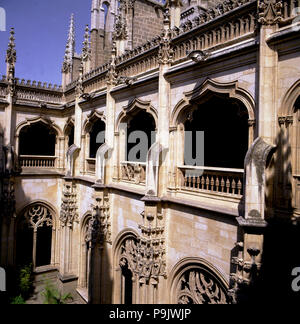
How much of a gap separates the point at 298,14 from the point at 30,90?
14.7 metres

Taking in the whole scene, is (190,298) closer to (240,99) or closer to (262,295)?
(262,295)

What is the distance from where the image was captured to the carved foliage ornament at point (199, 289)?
7628 mm

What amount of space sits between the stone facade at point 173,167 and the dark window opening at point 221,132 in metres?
0.04

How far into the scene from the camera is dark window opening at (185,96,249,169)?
34.7ft

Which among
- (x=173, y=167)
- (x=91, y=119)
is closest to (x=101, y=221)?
(x=173, y=167)

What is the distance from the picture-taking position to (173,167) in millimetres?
9125

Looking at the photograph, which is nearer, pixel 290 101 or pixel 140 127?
pixel 290 101

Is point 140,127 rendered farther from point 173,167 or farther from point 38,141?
point 38,141

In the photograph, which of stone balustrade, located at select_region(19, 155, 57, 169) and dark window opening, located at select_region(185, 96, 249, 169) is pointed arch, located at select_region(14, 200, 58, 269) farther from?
dark window opening, located at select_region(185, 96, 249, 169)

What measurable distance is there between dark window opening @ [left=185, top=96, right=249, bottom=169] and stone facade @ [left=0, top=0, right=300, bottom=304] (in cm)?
4

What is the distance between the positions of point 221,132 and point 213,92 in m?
3.64

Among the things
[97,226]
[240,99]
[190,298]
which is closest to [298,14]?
[240,99]

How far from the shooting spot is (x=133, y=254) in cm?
1033
